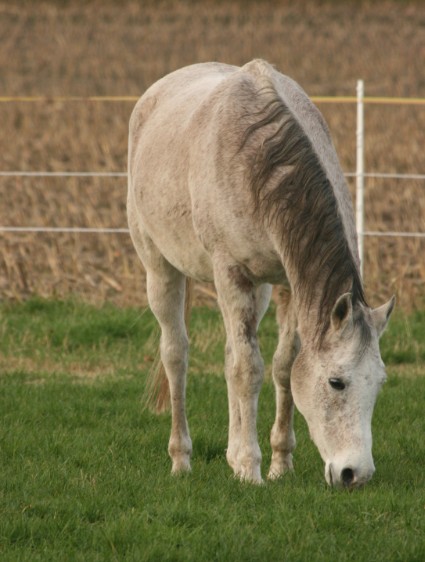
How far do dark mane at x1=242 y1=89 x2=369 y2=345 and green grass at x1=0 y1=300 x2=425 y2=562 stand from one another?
87 cm

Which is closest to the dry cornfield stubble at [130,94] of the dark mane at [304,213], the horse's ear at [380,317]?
the dark mane at [304,213]

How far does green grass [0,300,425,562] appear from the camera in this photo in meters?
4.85

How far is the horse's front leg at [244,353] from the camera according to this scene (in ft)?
19.0

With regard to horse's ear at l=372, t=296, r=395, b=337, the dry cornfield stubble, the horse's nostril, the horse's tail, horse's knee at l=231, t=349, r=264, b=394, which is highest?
horse's ear at l=372, t=296, r=395, b=337

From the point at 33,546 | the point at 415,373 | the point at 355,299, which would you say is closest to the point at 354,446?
the point at 355,299

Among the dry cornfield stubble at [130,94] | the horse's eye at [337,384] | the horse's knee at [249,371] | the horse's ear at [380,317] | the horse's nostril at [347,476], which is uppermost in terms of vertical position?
the horse's ear at [380,317]

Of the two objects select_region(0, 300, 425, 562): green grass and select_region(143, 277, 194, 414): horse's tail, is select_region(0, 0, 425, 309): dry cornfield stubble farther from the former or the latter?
select_region(143, 277, 194, 414): horse's tail

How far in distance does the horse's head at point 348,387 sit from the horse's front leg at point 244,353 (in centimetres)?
56

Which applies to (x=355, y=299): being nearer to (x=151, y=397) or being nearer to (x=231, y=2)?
(x=151, y=397)

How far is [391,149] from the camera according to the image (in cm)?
1669

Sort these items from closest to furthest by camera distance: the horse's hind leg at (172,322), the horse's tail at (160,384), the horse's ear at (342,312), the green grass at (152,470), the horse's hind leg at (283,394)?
the green grass at (152,470) < the horse's ear at (342,312) < the horse's hind leg at (283,394) < the horse's hind leg at (172,322) < the horse's tail at (160,384)

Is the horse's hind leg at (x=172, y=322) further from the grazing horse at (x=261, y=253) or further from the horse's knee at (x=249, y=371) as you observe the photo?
the horse's knee at (x=249, y=371)

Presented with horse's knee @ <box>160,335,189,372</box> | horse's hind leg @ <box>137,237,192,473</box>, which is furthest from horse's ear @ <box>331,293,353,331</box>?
horse's knee @ <box>160,335,189,372</box>

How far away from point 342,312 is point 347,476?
73 centimetres
